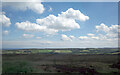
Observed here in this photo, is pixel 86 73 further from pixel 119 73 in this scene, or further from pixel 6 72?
pixel 6 72

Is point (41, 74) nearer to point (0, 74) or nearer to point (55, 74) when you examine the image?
point (55, 74)

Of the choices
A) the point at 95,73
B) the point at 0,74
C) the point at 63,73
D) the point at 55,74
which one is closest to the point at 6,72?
the point at 0,74

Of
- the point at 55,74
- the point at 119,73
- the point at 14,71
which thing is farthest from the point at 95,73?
the point at 14,71

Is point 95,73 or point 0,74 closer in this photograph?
point 0,74

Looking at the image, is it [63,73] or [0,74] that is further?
[63,73]

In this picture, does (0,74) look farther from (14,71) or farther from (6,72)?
(14,71)

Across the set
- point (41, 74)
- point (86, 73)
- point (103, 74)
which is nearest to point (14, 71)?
point (41, 74)

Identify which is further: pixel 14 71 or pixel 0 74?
pixel 14 71
